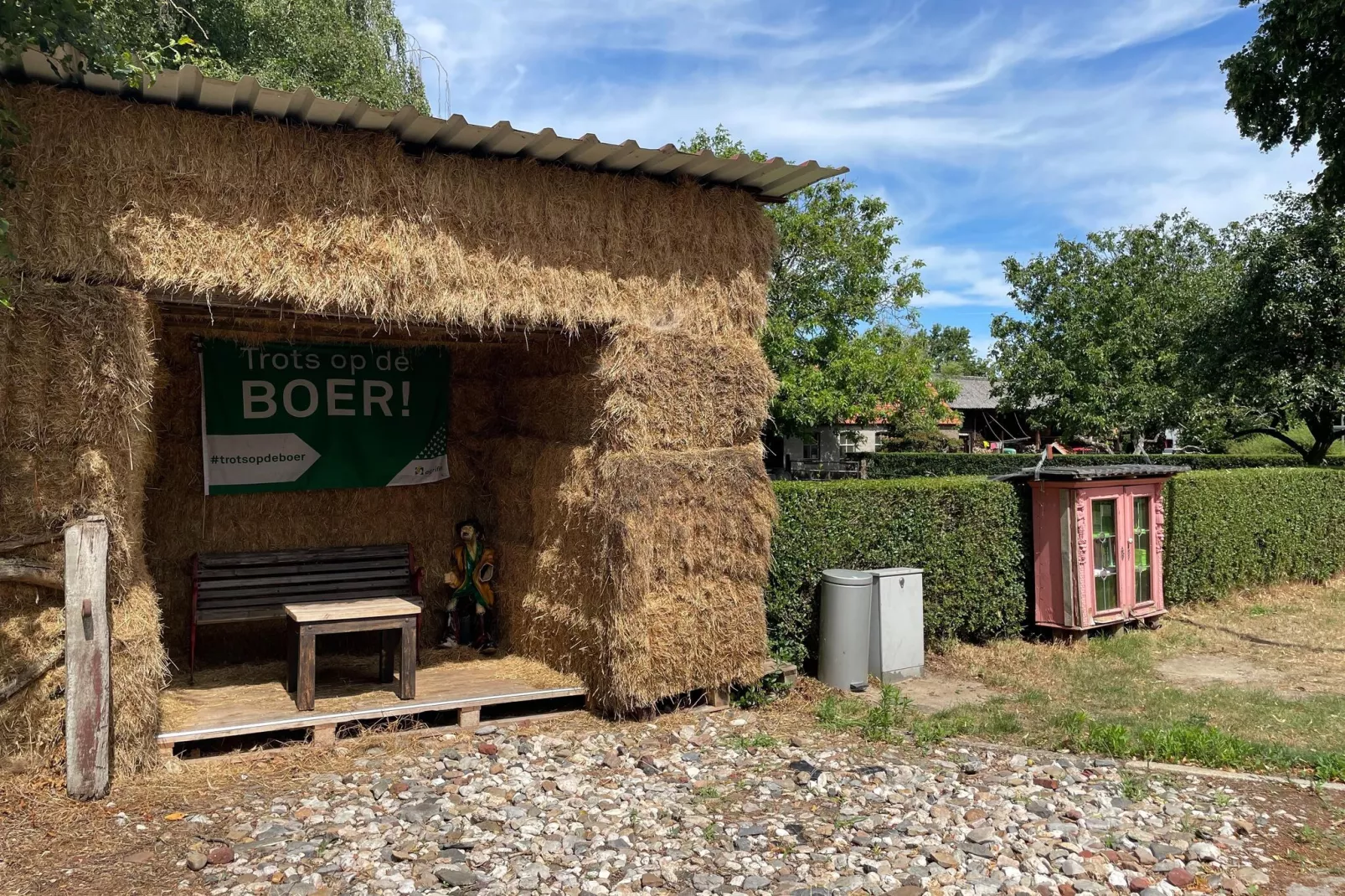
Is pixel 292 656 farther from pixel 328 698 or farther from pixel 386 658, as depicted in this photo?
pixel 386 658

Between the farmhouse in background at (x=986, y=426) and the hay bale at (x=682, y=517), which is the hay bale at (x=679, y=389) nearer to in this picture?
the hay bale at (x=682, y=517)

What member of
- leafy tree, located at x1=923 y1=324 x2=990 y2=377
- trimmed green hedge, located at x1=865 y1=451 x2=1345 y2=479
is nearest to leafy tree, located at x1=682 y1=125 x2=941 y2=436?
trimmed green hedge, located at x1=865 y1=451 x2=1345 y2=479

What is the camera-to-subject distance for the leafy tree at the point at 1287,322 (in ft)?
53.2

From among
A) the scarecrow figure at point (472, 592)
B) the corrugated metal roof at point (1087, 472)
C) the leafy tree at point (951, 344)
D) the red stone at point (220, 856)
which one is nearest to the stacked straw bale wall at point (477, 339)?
the scarecrow figure at point (472, 592)

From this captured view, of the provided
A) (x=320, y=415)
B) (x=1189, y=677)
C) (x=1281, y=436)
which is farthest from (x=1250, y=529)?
(x=320, y=415)

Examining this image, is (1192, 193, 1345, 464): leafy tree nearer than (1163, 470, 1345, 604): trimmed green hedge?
No

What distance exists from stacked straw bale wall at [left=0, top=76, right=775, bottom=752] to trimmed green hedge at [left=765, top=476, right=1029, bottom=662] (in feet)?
3.04

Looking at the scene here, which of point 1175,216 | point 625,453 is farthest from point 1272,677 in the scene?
point 1175,216

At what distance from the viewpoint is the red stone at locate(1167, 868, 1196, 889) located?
3.80 m

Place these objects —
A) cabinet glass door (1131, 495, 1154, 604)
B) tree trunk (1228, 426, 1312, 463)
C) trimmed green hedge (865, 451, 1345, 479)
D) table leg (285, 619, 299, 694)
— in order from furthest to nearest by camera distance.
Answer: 1. trimmed green hedge (865, 451, 1345, 479)
2. tree trunk (1228, 426, 1312, 463)
3. cabinet glass door (1131, 495, 1154, 604)
4. table leg (285, 619, 299, 694)

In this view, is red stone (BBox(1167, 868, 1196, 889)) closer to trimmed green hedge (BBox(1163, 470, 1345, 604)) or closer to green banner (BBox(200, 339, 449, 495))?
green banner (BBox(200, 339, 449, 495))

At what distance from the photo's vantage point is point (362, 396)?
741 centimetres

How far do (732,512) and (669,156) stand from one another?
2.54m

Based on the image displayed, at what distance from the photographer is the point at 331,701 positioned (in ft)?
19.6
